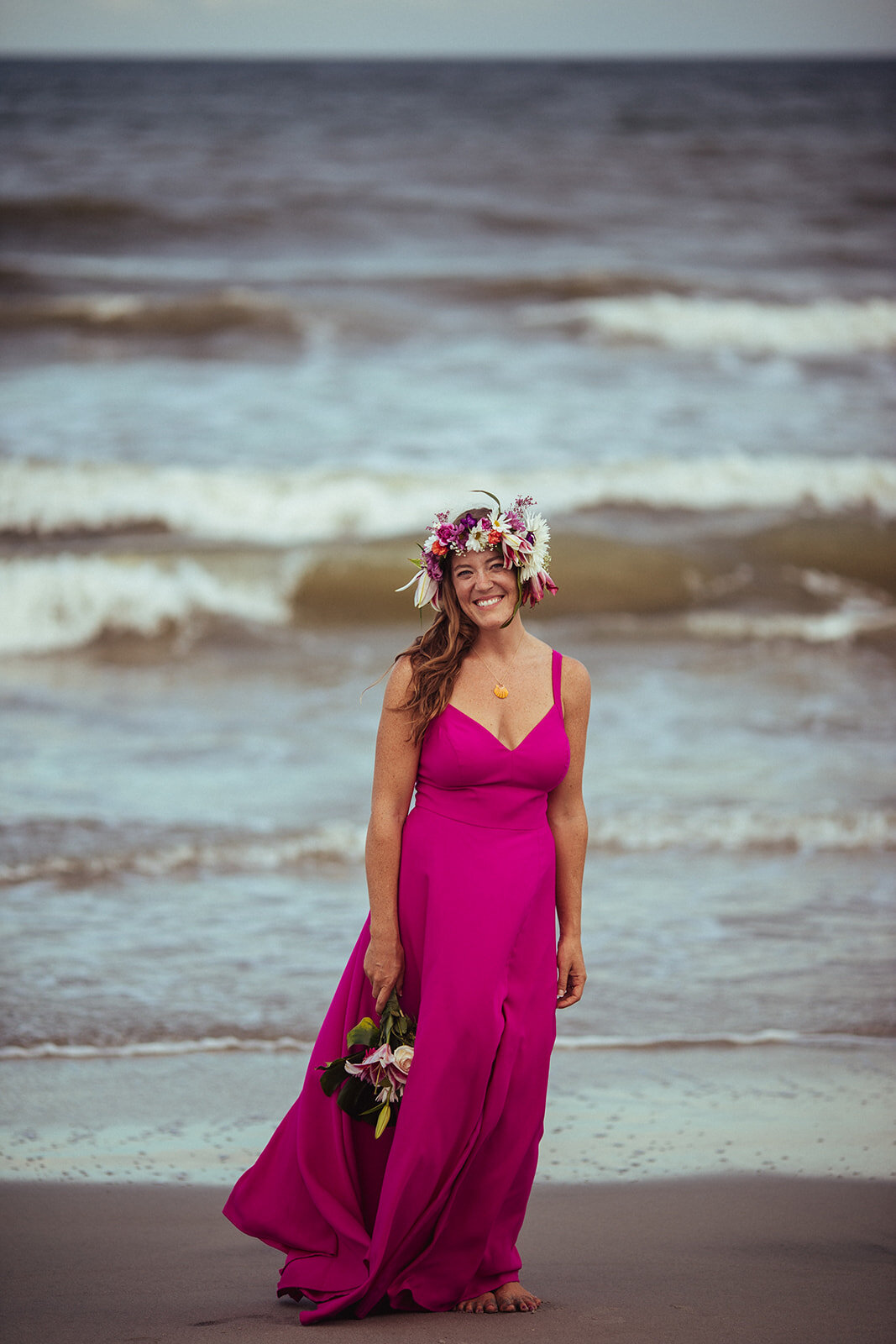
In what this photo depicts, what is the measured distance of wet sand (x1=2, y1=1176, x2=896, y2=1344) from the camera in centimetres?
275

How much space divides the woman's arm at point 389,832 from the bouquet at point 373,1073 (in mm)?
79

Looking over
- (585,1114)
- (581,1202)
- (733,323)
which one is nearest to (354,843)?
(585,1114)

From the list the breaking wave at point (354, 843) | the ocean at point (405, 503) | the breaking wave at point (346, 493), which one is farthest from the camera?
the breaking wave at point (346, 493)

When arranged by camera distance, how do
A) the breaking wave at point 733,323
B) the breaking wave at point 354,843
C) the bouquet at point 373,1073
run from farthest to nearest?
the breaking wave at point 733,323 < the breaking wave at point 354,843 < the bouquet at point 373,1073

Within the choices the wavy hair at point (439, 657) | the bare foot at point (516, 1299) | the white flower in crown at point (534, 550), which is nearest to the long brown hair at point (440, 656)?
the wavy hair at point (439, 657)

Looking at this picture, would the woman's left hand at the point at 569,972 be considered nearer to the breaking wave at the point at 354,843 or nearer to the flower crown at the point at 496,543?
the flower crown at the point at 496,543

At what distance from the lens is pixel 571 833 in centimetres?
310

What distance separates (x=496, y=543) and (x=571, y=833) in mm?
671

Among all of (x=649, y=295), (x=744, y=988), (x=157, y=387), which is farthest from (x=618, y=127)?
(x=744, y=988)

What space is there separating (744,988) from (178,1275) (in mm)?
2569

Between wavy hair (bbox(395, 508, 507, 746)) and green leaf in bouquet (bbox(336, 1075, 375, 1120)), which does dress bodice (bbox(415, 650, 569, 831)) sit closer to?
wavy hair (bbox(395, 508, 507, 746))

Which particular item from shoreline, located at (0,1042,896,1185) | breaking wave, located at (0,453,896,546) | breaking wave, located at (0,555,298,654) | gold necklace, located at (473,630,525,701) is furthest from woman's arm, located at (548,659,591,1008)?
breaking wave, located at (0,453,896,546)

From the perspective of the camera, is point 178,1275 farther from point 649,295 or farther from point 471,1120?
point 649,295

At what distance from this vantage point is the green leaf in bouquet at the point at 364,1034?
2.90 m
